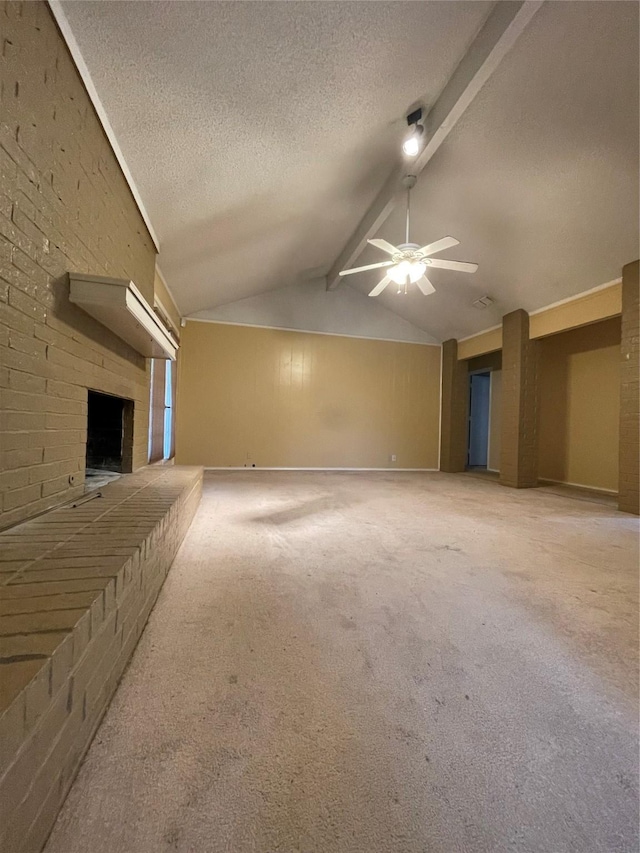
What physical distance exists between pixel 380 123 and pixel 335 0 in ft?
3.58

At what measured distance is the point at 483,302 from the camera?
5.46 m

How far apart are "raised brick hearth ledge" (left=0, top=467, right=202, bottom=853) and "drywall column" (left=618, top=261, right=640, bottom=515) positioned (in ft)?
16.3

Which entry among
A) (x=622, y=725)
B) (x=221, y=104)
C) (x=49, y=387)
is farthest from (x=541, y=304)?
(x=49, y=387)

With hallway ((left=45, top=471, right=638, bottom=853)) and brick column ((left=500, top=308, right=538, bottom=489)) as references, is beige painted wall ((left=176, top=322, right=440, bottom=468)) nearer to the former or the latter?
brick column ((left=500, top=308, right=538, bottom=489))

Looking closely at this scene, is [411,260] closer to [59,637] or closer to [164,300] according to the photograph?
Answer: [164,300]

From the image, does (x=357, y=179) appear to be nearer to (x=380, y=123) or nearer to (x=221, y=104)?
(x=380, y=123)

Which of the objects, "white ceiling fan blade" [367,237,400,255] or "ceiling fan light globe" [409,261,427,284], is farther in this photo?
"ceiling fan light globe" [409,261,427,284]

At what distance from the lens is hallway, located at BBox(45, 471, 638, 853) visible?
0.75 meters

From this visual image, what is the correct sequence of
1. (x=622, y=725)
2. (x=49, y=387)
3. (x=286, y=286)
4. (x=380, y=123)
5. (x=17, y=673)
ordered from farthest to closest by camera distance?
(x=286, y=286) → (x=380, y=123) → (x=49, y=387) → (x=622, y=725) → (x=17, y=673)

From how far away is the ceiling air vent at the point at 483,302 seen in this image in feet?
17.6

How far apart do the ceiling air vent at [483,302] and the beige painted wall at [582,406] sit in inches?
46.7

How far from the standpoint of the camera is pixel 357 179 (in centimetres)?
351

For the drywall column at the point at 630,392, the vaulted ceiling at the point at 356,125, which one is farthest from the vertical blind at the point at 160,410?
the drywall column at the point at 630,392

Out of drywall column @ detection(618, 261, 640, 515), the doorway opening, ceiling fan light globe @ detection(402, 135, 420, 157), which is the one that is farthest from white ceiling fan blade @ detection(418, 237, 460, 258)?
the doorway opening
